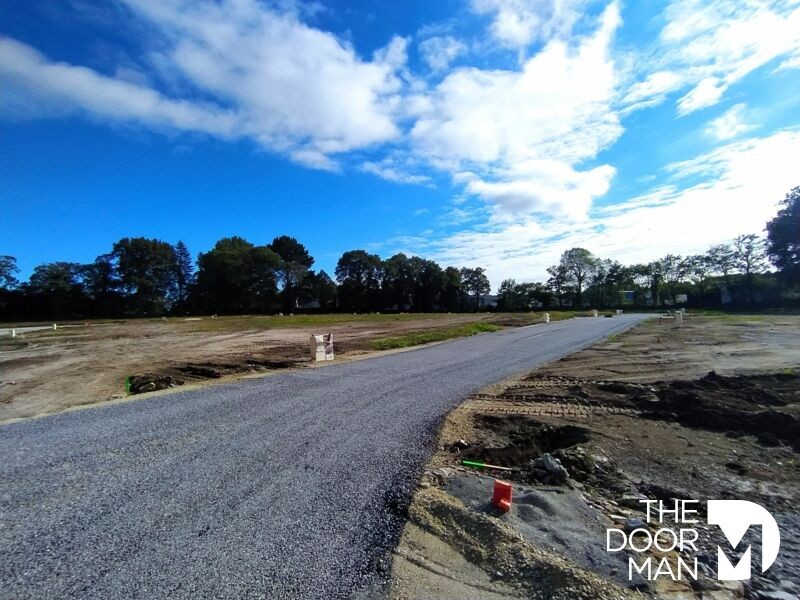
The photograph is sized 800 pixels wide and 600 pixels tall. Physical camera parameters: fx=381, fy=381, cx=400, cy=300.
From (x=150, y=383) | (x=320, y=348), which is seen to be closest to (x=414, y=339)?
(x=320, y=348)

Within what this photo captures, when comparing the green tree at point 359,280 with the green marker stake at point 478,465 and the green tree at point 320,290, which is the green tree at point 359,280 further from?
the green marker stake at point 478,465

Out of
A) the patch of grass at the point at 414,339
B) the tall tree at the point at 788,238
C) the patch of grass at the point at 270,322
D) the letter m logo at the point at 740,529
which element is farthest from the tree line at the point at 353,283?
the letter m logo at the point at 740,529

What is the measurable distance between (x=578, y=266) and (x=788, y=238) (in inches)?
1681

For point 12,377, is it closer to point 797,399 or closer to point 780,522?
point 780,522

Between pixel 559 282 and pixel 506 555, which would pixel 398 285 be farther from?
pixel 506 555

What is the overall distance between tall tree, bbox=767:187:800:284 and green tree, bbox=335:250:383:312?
7551 centimetres

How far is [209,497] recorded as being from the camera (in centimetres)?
400

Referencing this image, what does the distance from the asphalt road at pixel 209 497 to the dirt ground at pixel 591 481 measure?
449 mm

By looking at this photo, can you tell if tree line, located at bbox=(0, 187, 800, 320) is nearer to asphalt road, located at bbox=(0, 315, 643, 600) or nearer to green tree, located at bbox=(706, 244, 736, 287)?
green tree, located at bbox=(706, 244, 736, 287)

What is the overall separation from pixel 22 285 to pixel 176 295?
26.8m

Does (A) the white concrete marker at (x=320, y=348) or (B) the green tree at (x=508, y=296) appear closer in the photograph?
(A) the white concrete marker at (x=320, y=348)

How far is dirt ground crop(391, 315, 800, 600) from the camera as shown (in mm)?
2852

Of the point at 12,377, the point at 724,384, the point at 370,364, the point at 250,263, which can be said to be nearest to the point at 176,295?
the point at 250,263

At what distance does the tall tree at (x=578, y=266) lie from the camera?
97.5 m
